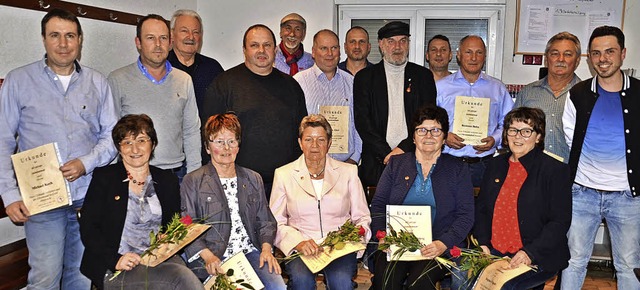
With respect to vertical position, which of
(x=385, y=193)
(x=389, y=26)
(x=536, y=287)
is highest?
(x=389, y=26)

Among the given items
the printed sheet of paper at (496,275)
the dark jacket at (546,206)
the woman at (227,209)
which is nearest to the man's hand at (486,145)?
the dark jacket at (546,206)

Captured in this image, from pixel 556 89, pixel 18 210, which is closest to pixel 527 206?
pixel 556 89

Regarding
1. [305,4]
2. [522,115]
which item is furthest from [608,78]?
[305,4]

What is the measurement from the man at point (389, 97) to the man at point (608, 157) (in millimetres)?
→ 1078

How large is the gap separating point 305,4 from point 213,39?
1089mm

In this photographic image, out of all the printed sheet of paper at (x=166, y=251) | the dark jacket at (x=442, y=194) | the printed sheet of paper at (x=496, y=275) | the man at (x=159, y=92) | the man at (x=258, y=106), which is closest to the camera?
the printed sheet of paper at (x=166, y=251)

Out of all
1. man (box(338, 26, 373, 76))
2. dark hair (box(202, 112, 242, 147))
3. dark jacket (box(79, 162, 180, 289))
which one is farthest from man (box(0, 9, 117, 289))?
man (box(338, 26, 373, 76))

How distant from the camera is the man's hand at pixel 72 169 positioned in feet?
10.2

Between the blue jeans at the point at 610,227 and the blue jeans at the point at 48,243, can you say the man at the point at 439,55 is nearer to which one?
the blue jeans at the point at 610,227

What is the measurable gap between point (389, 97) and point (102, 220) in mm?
2119

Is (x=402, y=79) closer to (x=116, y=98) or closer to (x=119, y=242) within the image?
(x=116, y=98)

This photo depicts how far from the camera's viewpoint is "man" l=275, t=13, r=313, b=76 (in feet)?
16.2

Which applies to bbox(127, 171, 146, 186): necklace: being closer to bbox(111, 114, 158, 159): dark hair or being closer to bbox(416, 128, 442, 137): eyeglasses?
bbox(111, 114, 158, 159): dark hair

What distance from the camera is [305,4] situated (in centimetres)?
642
